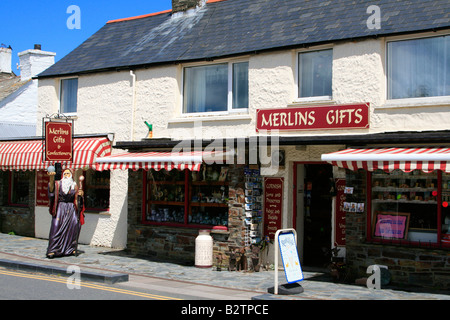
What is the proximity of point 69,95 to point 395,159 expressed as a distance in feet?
35.7

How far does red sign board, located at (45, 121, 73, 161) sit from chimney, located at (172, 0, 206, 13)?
507cm

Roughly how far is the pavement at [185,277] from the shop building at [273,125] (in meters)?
0.67

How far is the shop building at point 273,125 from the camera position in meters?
11.1

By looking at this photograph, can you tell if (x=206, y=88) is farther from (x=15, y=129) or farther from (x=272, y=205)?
(x=15, y=129)

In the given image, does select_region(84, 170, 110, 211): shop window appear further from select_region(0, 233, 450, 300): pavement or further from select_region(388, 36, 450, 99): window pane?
select_region(388, 36, 450, 99): window pane

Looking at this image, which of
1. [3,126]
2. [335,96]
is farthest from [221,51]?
→ [3,126]

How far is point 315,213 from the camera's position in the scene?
45.0ft

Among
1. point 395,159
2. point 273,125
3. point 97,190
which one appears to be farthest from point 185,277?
point 97,190

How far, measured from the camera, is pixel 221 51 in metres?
13.8

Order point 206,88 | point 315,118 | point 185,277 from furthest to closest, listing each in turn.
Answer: point 206,88
point 315,118
point 185,277

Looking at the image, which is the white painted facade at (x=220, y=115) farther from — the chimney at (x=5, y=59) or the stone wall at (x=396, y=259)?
the chimney at (x=5, y=59)

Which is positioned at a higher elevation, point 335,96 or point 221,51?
→ point 221,51
